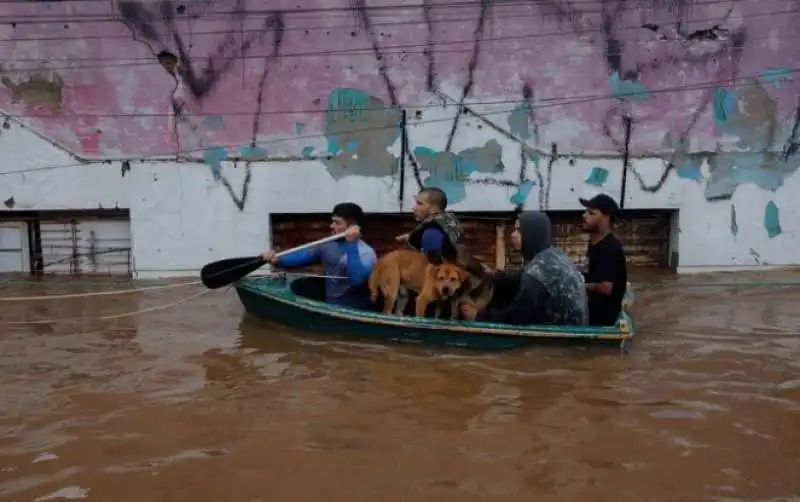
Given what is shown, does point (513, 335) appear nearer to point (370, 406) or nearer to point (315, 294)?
point (370, 406)

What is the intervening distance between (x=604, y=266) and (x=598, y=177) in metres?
6.01

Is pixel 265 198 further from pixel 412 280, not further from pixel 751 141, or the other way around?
pixel 751 141

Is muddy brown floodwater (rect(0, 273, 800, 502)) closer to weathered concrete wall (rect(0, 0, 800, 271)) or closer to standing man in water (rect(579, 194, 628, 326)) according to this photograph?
standing man in water (rect(579, 194, 628, 326))

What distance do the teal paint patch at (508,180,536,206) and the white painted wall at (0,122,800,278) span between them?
90 millimetres

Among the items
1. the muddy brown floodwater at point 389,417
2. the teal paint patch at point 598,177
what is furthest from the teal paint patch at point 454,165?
the muddy brown floodwater at point 389,417

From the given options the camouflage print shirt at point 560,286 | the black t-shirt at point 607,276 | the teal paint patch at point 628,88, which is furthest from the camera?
the teal paint patch at point 628,88

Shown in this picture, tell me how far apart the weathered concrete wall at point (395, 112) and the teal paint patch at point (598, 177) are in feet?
0.12

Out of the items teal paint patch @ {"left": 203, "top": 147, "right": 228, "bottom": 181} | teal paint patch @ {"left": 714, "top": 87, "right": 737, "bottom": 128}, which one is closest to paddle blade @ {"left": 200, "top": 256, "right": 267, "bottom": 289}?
teal paint patch @ {"left": 203, "top": 147, "right": 228, "bottom": 181}

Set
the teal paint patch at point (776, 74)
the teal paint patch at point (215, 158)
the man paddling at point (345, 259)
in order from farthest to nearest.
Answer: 1. the teal paint patch at point (215, 158)
2. the teal paint patch at point (776, 74)
3. the man paddling at point (345, 259)

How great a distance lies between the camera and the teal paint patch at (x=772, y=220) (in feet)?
42.3

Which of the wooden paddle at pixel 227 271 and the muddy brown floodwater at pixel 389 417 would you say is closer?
the muddy brown floodwater at pixel 389 417

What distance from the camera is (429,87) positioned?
507 inches

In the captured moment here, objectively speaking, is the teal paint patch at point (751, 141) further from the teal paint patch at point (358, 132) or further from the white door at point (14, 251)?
the white door at point (14, 251)

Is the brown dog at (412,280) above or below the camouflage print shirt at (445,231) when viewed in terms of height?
below
